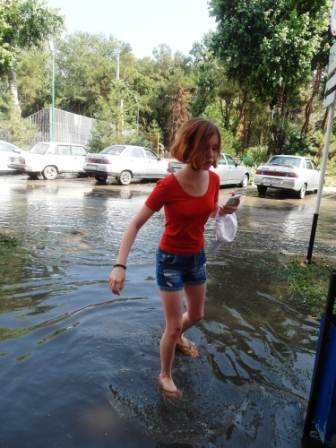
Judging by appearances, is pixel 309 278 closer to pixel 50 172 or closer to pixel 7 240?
pixel 7 240

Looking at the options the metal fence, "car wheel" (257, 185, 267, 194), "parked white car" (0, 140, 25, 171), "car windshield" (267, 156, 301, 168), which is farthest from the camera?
the metal fence

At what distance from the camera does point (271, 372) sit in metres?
3.07

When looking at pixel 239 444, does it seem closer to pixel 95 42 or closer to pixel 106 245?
pixel 106 245

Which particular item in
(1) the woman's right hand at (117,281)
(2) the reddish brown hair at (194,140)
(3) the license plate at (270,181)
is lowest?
(1) the woman's right hand at (117,281)

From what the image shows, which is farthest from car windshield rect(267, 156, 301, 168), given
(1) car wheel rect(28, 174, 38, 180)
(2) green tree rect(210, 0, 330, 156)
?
(1) car wheel rect(28, 174, 38, 180)

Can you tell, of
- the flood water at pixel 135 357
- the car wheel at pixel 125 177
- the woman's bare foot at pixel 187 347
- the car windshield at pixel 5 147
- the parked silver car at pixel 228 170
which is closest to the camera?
the flood water at pixel 135 357

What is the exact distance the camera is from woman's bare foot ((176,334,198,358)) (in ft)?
10.7

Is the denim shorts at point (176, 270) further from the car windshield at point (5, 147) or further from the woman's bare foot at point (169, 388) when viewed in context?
the car windshield at point (5, 147)

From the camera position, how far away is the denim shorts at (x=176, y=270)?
2574 millimetres

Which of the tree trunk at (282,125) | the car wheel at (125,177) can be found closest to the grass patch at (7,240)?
the car wheel at (125,177)

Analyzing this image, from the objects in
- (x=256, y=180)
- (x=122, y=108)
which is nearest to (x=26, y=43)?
(x=122, y=108)

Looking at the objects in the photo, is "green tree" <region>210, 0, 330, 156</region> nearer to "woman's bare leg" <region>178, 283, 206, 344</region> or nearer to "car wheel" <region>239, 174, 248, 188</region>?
"car wheel" <region>239, 174, 248, 188</region>

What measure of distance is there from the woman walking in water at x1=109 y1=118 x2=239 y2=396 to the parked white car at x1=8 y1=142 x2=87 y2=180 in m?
15.9

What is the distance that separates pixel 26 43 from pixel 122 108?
12.0 metres
